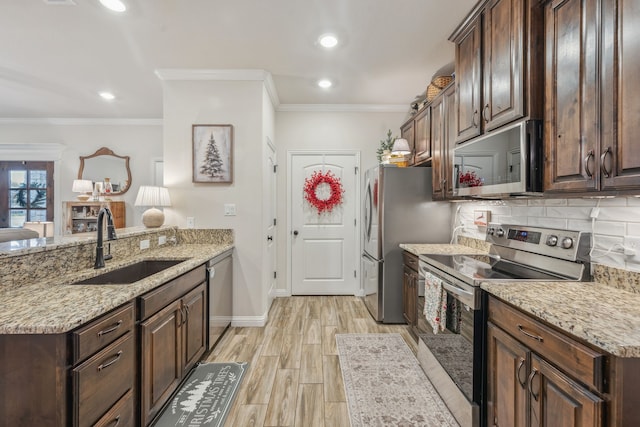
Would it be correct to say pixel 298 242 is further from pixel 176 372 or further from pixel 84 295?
pixel 84 295

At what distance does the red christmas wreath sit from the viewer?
13.8 feet

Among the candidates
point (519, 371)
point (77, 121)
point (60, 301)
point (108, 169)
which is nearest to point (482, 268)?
point (519, 371)

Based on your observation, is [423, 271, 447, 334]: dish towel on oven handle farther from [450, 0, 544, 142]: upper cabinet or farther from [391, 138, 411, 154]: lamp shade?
[391, 138, 411, 154]: lamp shade

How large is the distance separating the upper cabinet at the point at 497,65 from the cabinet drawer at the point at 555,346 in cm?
105

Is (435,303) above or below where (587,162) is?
below

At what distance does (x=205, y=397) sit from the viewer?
204 centimetres

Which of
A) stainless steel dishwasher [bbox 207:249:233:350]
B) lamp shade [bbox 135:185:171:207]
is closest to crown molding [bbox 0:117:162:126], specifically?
lamp shade [bbox 135:185:171:207]

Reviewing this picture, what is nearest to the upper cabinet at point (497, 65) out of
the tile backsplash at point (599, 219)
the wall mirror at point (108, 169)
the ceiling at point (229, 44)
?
the ceiling at point (229, 44)

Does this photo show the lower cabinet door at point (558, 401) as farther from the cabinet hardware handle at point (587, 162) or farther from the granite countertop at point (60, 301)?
the granite countertop at point (60, 301)

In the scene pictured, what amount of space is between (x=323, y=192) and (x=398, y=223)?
4.38 ft

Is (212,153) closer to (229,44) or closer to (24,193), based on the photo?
(229,44)

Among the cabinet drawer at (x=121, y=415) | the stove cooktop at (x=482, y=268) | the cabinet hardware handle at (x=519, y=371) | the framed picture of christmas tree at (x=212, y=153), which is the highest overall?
the framed picture of christmas tree at (x=212, y=153)

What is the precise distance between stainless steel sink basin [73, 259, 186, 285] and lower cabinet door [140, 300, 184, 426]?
46 cm

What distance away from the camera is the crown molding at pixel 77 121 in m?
4.81
